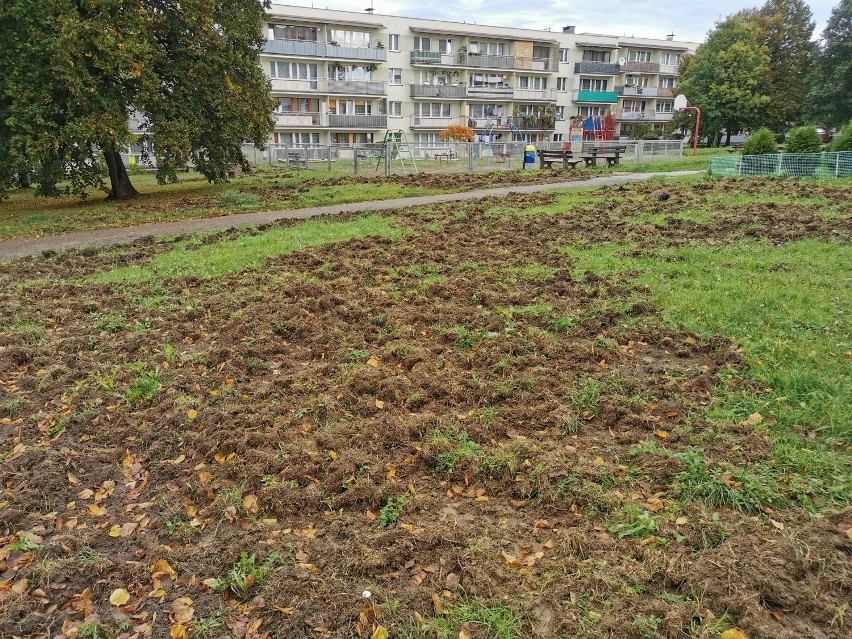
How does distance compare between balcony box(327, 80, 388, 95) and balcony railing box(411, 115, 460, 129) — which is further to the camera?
balcony railing box(411, 115, 460, 129)

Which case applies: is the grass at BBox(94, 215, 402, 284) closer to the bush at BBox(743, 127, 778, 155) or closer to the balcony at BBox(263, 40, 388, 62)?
the bush at BBox(743, 127, 778, 155)

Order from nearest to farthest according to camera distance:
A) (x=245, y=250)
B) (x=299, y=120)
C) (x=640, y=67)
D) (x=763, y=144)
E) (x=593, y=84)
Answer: (x=245, y=250) → (x=763, y=144) → (x=299, y=120) → (x=593, y=84) → (x=640, y=67)

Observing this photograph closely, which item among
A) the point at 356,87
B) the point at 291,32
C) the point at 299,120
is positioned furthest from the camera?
the point at 356,87

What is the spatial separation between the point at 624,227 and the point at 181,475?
903cm

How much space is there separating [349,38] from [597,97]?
25.4 meters

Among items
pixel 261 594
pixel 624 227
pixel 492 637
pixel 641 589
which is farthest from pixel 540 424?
pixel 624 227

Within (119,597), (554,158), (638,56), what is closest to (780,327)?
(119,597)

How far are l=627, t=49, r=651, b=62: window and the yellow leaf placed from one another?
224ft

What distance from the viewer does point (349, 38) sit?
153 feet

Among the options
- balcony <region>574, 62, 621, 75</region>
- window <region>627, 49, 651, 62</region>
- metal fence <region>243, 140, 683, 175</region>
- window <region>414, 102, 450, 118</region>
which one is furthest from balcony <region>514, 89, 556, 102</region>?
metal fence <region>243, 140, 683, 175</region>

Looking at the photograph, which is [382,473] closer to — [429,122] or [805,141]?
[805,141]

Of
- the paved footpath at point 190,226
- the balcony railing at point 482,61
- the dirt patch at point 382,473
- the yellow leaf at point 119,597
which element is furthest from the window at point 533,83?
the yellow leaf at point 119,597

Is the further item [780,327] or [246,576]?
[780,327]

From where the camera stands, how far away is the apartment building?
4444 centimetres
